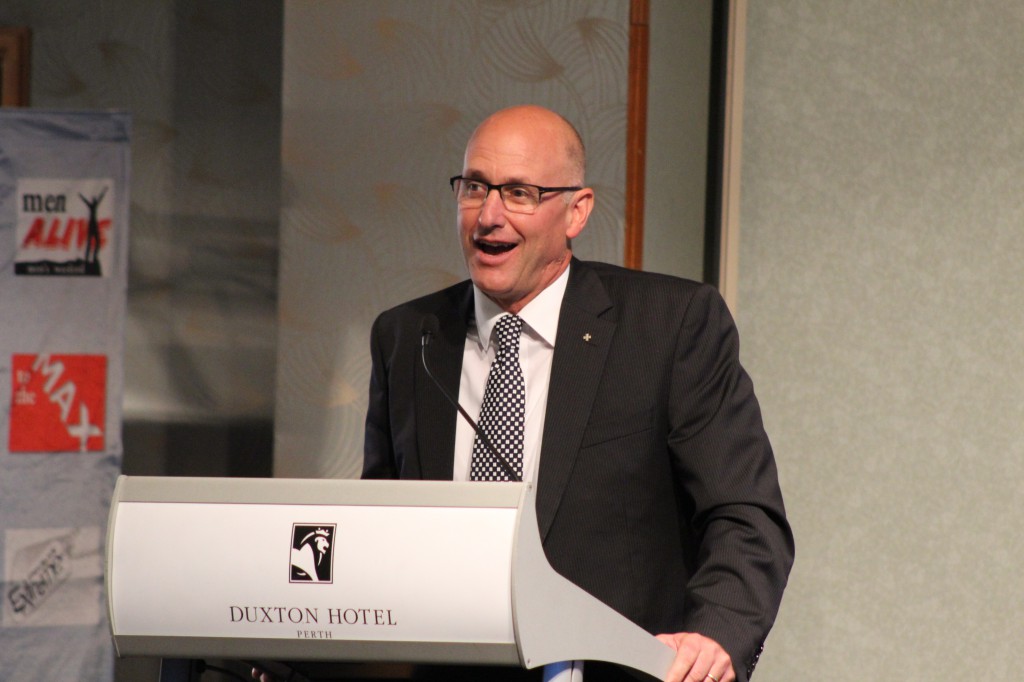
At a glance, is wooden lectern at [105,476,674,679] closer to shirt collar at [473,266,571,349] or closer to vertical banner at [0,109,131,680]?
shirt collar at [473,266,571,349]

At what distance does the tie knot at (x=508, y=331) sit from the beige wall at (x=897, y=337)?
119cm

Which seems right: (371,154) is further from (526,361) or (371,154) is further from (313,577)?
(313,577)

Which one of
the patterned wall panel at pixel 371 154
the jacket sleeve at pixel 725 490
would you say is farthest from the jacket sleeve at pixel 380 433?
the patterned wall panel at pixel 371 154

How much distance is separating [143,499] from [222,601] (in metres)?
0.13

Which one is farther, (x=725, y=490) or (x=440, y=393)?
(x=440, y=393)

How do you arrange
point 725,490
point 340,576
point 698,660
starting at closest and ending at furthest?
point 340,576
point 698,660
point 725,490

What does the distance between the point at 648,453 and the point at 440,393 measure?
0.35m

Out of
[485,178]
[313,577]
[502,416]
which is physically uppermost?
[485,178]

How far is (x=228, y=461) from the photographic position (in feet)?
12.4

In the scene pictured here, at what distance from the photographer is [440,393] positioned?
72.7 inches

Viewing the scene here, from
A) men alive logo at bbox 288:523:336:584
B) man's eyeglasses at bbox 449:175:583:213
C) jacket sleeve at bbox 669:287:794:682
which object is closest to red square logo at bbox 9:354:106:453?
man's eyeglasses at bbox 449:175:583:213

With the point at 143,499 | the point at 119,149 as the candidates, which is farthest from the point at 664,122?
the point at 143,499

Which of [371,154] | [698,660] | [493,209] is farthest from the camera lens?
[371,154]

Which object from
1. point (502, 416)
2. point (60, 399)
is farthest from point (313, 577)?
point (60, 399)
